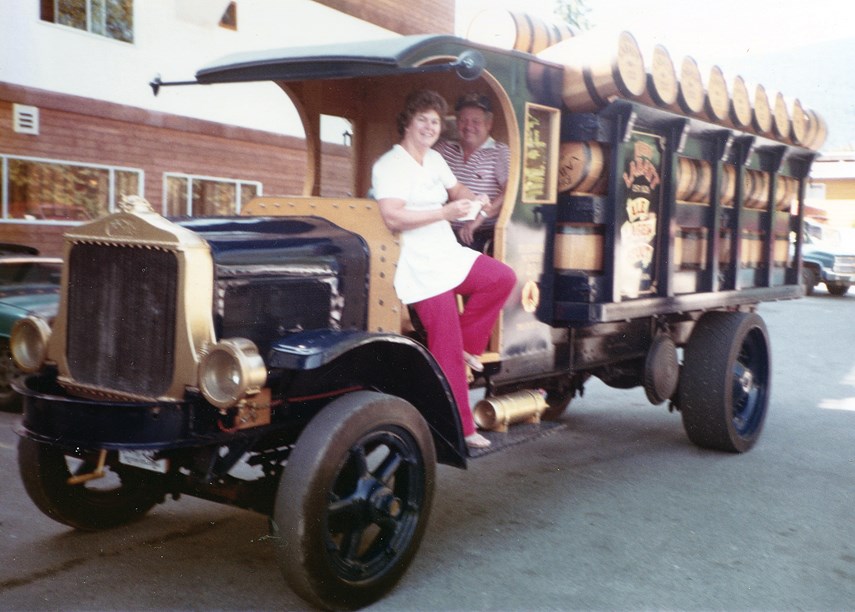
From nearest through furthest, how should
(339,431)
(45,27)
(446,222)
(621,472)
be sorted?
(339,431), (446,222), (621,472), (45,27)

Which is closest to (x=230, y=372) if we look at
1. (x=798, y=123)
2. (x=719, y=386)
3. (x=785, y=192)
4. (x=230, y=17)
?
(x=719, y=386)

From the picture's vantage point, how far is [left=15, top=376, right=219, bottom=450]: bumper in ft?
10.4

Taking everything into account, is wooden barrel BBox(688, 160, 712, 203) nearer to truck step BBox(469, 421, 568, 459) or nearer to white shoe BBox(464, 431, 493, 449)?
truck step BBox(469, 421, 568, 459)

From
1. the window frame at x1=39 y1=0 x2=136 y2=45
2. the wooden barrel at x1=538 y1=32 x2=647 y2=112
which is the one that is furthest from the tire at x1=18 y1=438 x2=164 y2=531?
the window frame at x1=39 y1=0 x2=136 y2=45

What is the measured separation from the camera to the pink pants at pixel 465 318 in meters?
4.17

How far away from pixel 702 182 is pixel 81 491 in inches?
162

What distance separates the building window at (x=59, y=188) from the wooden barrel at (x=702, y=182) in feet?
29.3

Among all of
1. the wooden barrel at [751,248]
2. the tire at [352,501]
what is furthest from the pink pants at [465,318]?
the wooden barrel at [751,248]

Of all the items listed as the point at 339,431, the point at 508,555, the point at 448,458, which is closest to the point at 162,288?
the point at 339,431

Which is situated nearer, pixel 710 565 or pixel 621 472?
pixel 710 565

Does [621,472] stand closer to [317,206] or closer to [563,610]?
[563,610]

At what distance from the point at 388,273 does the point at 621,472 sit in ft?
7.89

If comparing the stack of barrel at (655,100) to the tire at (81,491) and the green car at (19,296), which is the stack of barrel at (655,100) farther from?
the green car at (19,296)

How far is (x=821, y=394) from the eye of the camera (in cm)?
884
